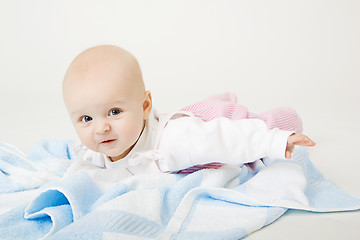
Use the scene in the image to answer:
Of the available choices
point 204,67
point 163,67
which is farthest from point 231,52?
point 163,67

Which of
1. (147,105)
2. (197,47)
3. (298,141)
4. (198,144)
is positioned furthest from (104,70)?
(197,47)

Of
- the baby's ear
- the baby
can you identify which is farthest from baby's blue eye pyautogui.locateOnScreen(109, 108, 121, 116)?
the baby's ear

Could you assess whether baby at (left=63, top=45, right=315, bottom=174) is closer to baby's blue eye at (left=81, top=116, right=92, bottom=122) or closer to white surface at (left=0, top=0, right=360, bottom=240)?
baby's blue eye at (left=81, top=116, right=92, bottom=122)

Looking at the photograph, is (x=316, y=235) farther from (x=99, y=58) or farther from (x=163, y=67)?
(x=163, y=67)

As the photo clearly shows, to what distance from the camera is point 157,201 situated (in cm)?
141

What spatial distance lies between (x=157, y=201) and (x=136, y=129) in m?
0.24

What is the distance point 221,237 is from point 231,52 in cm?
219

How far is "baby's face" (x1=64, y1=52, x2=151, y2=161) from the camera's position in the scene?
4.70ft

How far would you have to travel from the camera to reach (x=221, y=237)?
121 cm

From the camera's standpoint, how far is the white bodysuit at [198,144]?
1546 millimetres

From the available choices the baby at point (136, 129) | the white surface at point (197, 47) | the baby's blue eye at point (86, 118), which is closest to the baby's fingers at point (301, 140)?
the baby at point (136, 129)

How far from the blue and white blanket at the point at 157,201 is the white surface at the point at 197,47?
3.68 ft

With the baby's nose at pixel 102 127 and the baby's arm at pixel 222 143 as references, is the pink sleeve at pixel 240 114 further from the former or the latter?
the baby's nose at pixel 102 127

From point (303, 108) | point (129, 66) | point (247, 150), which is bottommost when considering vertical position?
point (303, 108)
